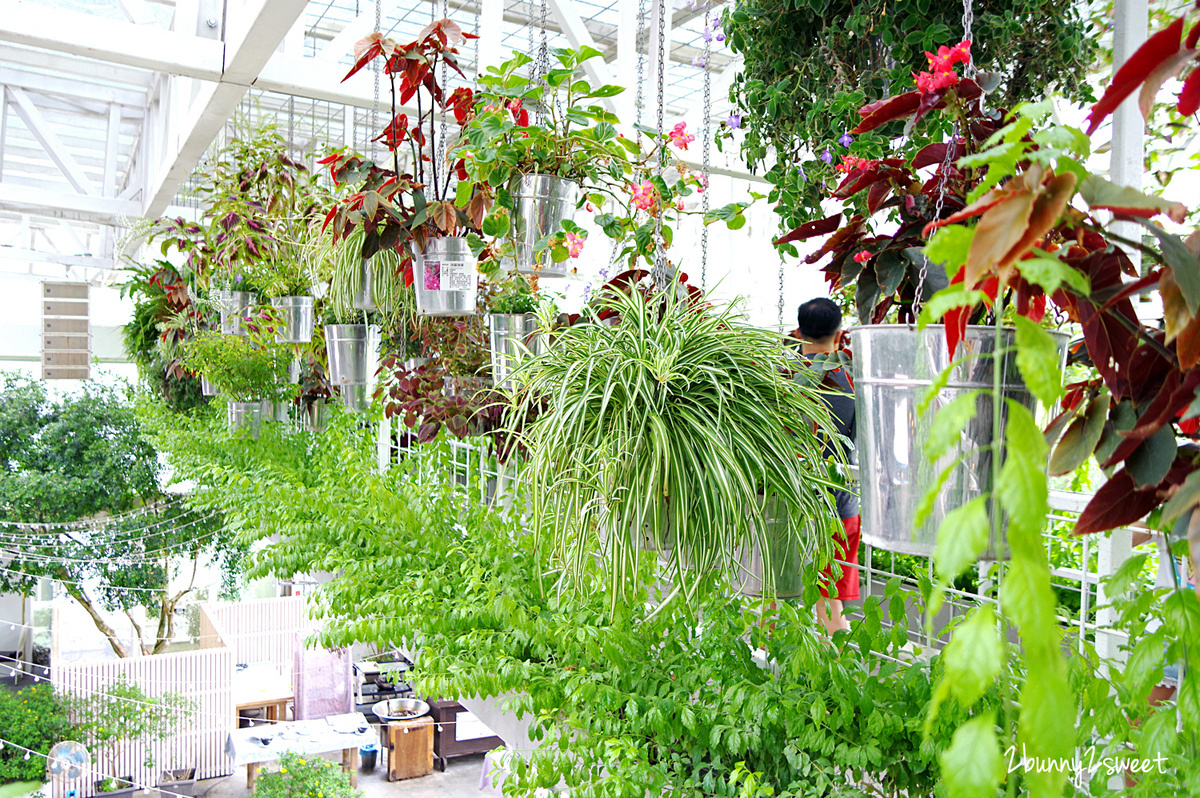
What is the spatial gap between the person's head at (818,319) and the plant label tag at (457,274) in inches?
36.8

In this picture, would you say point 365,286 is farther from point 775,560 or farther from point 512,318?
point 775,560

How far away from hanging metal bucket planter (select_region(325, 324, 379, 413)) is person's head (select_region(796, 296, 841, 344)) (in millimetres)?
1933

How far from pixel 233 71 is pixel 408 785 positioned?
29.6ft

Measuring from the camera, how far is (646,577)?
1507 millimetres

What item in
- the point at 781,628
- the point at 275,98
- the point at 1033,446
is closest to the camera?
the point at 1033,446

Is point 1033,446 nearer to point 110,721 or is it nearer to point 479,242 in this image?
point 479,242

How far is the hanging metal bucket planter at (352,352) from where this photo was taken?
10.6 ft

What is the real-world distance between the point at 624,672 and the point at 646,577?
0.83 ft

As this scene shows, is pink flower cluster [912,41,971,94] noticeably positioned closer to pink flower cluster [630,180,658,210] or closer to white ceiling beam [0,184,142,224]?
pink flower cluster [630,180,658,210]

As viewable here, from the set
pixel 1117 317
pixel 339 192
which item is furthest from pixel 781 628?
pixel 339 192

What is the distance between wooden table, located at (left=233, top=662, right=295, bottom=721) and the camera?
385 inches

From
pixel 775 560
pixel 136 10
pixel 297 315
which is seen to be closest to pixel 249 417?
pixel 297 315

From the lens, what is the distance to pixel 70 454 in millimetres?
10000

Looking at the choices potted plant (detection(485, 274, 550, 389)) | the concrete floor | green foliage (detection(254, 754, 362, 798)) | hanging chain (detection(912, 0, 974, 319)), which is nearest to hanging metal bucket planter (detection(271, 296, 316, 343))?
potted plant (detection(485, 274, 550, 389))
